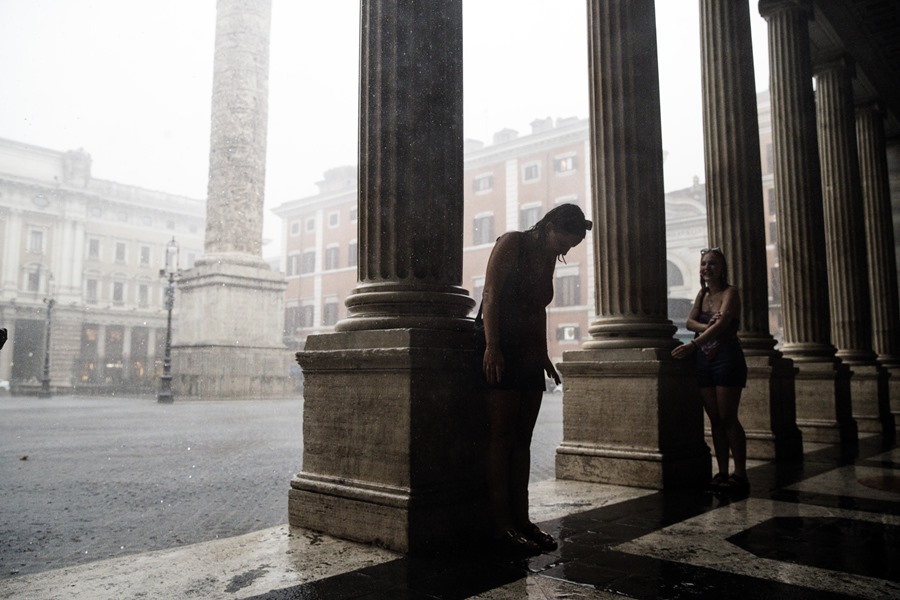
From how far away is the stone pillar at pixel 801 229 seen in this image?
828cm

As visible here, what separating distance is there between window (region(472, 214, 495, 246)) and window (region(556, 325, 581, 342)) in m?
6.24

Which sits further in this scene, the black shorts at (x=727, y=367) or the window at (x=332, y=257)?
the window at (x=332, y=257)

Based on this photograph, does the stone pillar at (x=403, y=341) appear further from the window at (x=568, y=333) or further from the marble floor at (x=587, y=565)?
the window at (x=568, y=333)

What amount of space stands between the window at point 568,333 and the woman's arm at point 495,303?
1256 inches

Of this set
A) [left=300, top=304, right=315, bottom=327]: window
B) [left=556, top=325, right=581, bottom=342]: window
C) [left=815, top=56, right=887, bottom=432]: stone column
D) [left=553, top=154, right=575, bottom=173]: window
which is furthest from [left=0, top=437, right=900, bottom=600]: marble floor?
[left=300, top=304, right=315, bottom=327]: window

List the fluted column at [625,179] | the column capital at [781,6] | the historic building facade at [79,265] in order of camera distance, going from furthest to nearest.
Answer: the historic building facade at [79,265]
the column capital at [781,6]
the fluted column at [625,179]

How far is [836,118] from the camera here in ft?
34.3

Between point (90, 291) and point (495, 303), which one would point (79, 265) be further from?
point (495, 303)

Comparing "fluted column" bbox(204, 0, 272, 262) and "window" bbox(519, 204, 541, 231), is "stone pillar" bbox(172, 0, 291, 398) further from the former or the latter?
"window" bbox(519, 204, 541, 231)

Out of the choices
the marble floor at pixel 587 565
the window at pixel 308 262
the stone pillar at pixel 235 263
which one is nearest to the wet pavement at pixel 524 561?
the marble floor at pixel 587 565

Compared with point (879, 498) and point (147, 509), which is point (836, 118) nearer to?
point (879, 498)

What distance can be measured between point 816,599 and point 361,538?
1.87 meters

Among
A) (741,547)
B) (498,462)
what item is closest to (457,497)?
(498,462)

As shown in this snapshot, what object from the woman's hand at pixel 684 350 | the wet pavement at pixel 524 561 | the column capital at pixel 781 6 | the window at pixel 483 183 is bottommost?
the wet pavement at pixel 524 561
